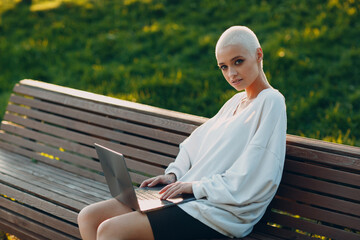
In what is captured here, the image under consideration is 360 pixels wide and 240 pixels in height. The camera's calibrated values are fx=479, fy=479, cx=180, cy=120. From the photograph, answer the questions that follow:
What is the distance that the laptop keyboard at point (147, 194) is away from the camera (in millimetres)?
2801

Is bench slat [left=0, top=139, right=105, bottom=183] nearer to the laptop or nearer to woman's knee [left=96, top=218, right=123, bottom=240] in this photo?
the laptop

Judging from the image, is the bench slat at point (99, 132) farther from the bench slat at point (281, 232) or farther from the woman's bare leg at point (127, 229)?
the woman's bare leg at point (127, 229)

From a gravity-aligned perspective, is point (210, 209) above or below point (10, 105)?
below

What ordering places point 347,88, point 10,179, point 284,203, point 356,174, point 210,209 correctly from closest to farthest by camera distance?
point 210,209
point 356,174
point 284,203
point 10,179
point 347,88

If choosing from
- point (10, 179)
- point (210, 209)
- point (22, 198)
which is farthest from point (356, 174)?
point (10, 179)

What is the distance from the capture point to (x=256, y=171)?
2658mm

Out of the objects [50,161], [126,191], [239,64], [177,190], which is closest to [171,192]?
[177,190]

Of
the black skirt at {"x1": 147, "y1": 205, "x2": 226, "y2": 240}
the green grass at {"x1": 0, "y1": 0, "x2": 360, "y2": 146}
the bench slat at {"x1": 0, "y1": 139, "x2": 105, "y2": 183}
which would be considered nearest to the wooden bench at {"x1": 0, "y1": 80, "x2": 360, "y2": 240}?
the bench slat at {"x1": 0, "y1": 139, "x2": 105, "y2": 183}

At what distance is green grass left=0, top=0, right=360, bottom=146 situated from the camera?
18.6 feet

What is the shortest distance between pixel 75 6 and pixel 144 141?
249 inches

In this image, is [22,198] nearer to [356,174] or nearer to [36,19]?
[356,174]

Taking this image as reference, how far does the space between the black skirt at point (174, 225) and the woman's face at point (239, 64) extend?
85cm

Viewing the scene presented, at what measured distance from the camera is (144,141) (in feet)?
12.9

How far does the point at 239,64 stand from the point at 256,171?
2.14 ft
